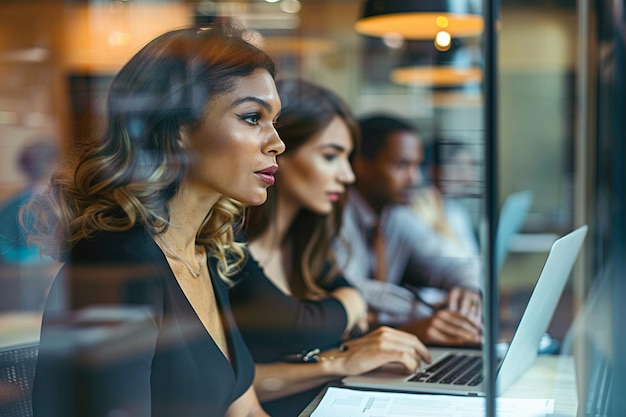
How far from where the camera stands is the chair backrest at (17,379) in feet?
4.46

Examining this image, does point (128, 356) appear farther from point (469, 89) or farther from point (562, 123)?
point (562, 123)

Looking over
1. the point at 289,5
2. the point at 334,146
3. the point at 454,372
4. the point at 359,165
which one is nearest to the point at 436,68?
the point at 289,5

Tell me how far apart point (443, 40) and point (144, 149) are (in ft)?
8.02

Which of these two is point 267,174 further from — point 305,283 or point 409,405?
point 305,283

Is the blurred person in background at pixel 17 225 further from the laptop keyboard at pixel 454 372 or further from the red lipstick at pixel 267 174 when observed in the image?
the laptop keyboard at pixel 454 372

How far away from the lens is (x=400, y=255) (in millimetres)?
3117

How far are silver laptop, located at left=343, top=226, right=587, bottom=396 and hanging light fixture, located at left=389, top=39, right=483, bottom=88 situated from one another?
267cm

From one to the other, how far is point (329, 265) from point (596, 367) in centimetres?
79

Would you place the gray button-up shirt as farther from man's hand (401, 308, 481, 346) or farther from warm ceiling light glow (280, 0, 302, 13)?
warm ceiling light glow (280, 0, 302, 13)

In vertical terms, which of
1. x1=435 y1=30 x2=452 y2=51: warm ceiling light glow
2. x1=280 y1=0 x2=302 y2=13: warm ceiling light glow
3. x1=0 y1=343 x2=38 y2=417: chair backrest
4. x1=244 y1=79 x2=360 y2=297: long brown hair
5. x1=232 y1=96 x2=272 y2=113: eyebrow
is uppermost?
x1=280 y1=0 x2=302 y2=13: warm ceiling light glow

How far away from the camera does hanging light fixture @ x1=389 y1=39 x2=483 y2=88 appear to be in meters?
4.63

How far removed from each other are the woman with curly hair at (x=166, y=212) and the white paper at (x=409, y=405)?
18 centimetres

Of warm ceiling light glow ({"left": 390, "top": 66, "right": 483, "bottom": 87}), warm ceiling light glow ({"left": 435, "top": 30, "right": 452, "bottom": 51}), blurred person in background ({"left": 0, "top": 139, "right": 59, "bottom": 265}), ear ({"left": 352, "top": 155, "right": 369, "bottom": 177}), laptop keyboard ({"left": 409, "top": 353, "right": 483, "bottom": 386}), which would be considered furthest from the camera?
warm ceiling light glow ({"left": 390, "top": 66, "right": 483, "bottom": 87})

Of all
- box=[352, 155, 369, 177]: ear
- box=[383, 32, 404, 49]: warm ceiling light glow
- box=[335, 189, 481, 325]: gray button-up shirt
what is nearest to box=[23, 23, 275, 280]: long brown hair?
box=[335, 189, 481, 325]: gray button-up shirt
